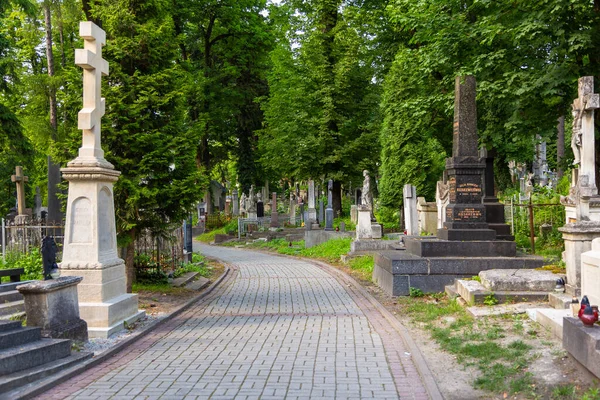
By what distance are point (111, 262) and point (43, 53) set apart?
2551 cm

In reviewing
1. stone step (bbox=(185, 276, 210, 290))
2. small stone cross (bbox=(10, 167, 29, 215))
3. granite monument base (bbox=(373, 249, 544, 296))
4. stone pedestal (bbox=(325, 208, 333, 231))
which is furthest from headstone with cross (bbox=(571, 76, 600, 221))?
small stone cross (bbox=(10, 167, 29, 215))

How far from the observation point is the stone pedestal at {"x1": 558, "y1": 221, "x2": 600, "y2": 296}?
27.5 feet

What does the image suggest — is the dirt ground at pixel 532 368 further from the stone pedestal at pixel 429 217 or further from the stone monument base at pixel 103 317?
the stone pedestal at pixel 429 217

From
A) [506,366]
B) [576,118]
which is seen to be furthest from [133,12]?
[506,366]

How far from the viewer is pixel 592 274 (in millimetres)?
5918

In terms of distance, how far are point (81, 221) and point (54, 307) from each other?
6.03 feet

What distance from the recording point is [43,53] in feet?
96.1

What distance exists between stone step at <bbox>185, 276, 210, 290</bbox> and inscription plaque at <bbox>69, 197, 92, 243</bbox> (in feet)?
18.3

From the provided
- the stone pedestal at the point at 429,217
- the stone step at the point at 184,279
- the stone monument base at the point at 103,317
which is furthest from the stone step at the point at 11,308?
the stone pedestal at the point at 429,217

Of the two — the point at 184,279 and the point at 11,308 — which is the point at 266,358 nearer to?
the point at 11,308

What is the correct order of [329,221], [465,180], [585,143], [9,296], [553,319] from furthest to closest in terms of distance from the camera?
[329,221], [465,180], [585,143], [9,296], [553,319]

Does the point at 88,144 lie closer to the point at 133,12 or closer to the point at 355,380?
→ the point at 133,12

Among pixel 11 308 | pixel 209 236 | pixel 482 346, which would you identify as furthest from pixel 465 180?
pixel 209 236

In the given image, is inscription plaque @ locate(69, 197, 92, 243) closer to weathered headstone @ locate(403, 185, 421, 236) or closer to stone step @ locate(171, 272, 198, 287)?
stone step @ locate(171, 272, 198, 287)
